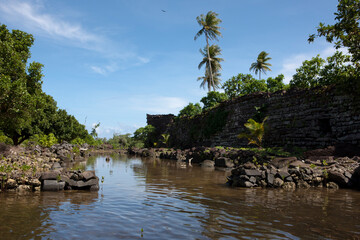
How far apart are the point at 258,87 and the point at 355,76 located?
2053 cm

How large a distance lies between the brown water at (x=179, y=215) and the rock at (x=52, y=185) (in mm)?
432

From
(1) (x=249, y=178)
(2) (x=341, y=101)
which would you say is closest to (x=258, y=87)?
(2) (x=341, y=101)

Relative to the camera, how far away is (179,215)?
230 inches

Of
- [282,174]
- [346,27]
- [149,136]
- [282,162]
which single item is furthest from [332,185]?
[149,136]

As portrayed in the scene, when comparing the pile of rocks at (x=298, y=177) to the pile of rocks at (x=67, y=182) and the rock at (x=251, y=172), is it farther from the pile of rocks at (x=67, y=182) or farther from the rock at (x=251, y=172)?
the pile of rocks at (x=67, y=182)

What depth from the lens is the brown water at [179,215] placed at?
15.1 feet

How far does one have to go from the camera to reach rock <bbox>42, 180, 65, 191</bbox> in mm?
8312

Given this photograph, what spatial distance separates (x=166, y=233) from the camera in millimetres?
4617

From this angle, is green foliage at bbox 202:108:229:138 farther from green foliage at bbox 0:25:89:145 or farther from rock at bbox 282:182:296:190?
rock at bbox 282:182:296:190

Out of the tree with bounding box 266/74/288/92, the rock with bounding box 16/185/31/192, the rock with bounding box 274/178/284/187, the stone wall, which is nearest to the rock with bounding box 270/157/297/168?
the rock with bounding box 274/178/284/187

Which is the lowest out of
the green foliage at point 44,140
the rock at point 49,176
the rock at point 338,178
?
the rock at point 49,176

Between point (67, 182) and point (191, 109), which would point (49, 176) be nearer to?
point (67, 182)

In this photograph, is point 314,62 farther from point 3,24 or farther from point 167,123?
point 167,123

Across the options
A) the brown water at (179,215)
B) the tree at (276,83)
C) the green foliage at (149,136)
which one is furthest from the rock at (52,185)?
the green foliage at (149,136)
